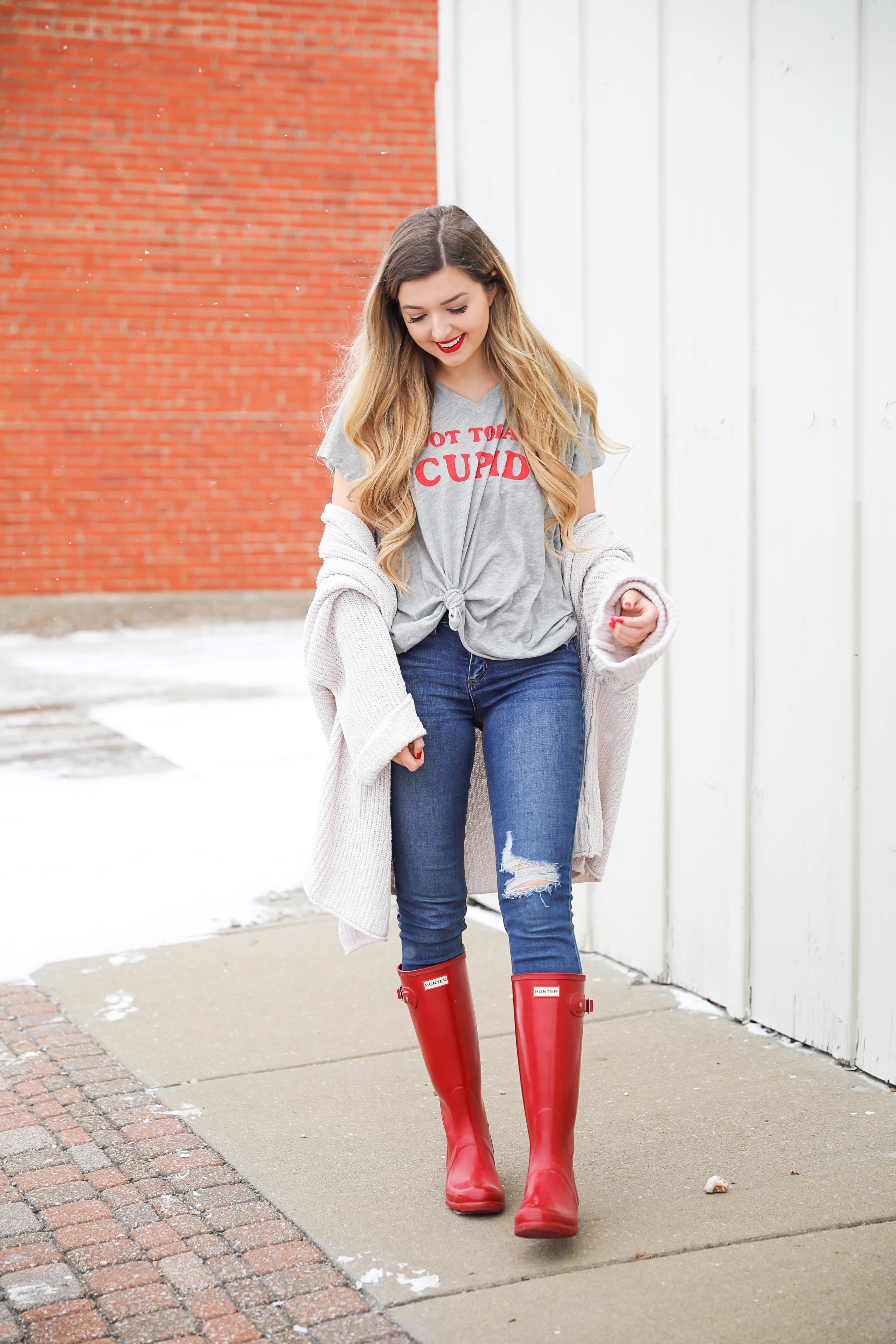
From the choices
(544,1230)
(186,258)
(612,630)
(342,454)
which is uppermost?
(186,258)

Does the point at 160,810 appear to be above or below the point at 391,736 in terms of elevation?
below

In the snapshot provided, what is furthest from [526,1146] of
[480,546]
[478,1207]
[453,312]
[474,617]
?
[453,312]

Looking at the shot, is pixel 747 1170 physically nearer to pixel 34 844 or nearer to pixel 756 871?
pixel 756 871

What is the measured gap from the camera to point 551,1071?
7.84ft

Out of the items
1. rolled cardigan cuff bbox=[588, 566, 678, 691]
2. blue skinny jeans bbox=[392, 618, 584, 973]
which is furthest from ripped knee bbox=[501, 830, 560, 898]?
rolled cardigan cuff bbox=[588, 566, 678, 691]

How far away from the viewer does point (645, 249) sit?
3637 millimetres

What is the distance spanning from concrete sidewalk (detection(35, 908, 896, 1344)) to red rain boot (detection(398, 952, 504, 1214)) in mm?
105

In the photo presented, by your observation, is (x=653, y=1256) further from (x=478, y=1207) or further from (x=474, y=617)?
(x=474, y=617)

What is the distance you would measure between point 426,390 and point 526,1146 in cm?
157

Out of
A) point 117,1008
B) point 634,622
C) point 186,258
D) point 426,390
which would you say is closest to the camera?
point 634,622

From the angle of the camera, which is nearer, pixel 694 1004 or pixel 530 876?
pixel 530 876

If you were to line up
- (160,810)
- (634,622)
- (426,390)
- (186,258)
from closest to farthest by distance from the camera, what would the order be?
(634,622), (426,390), (160,810), (186,258)

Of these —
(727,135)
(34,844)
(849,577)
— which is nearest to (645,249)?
(727,135)

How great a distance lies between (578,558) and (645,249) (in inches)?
56.4
